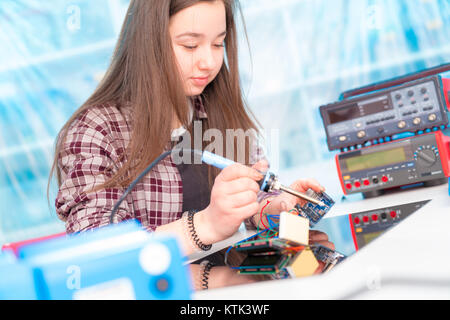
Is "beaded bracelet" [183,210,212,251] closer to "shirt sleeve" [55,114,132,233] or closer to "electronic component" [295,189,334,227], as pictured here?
"shirt sleeve" [55,114,132,233]

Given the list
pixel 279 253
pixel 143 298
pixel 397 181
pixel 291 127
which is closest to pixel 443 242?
pixel 279 253

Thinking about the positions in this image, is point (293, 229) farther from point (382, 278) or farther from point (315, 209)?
point (315, 209)

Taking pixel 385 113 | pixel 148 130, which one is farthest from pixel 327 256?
pixel 385 113

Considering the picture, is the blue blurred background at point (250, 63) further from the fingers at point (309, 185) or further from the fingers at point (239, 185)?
the fingers at point (239, 185)

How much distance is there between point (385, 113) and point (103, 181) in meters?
0.73

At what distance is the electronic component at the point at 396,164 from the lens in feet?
3.41

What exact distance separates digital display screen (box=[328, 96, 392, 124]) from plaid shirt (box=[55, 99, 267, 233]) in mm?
466

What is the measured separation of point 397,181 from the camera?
1.08 metres

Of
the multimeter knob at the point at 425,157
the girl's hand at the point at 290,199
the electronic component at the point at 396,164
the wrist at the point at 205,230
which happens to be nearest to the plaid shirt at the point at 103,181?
the wrist at the point at 205,230

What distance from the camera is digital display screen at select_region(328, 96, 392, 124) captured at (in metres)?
1.13

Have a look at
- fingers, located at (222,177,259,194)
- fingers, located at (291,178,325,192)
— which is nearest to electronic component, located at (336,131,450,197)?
fingers, located at (291,178,325,192)

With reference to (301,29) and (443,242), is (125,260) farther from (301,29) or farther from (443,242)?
(301,29)

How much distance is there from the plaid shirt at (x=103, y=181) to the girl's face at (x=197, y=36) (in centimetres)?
19

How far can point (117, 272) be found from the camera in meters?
0.39
